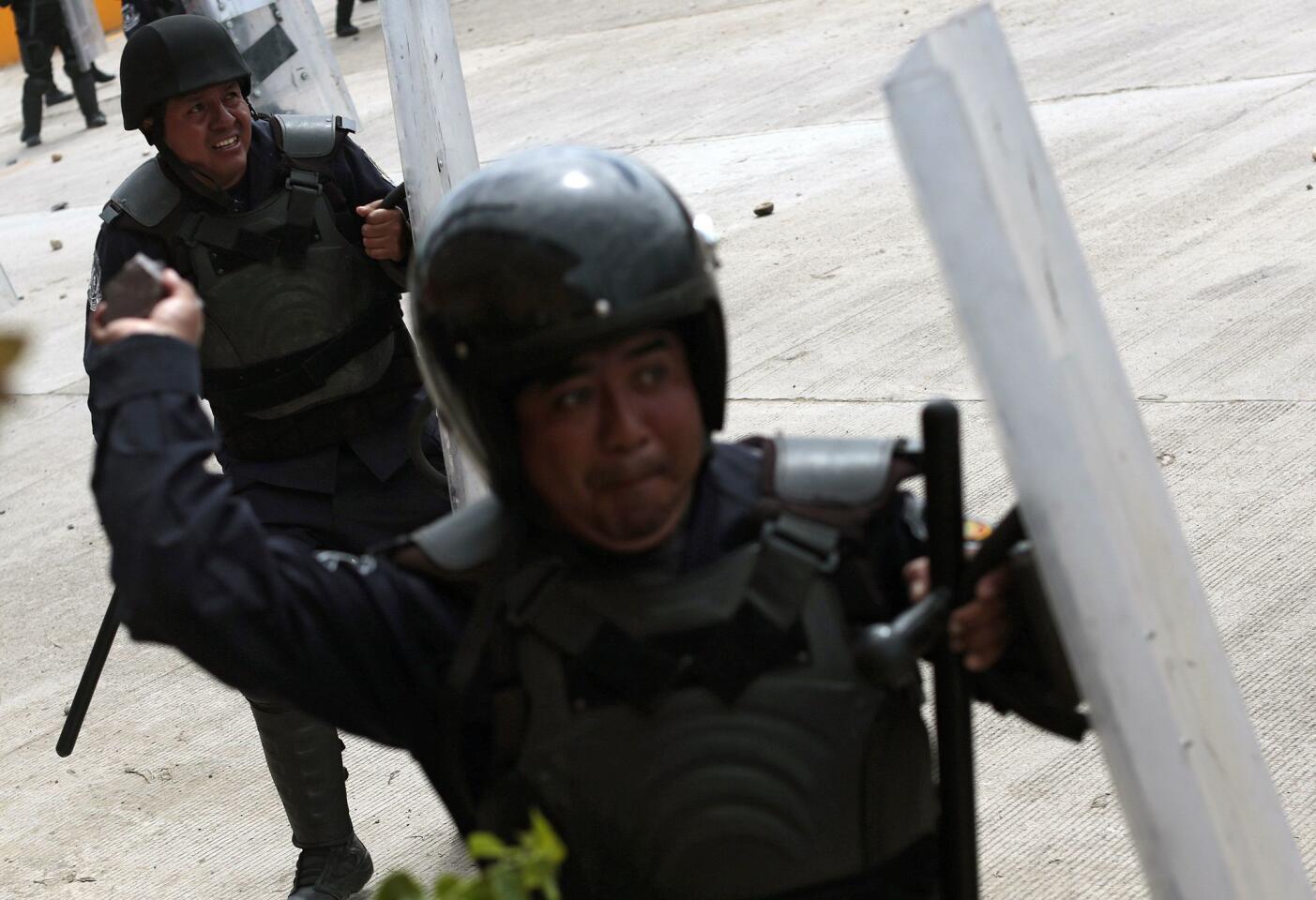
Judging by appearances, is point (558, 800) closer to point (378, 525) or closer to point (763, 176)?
point (378, 525)

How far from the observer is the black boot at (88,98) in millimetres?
14133

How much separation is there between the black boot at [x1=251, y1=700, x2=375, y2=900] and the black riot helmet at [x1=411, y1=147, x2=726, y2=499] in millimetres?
1899

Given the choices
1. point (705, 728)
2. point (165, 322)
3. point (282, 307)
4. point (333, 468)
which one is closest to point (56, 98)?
point (282, 307)

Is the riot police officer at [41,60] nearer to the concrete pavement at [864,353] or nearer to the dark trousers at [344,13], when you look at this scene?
the dark trousers at [344,13]

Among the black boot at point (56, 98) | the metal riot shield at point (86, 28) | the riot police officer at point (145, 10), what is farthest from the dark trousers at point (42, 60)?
the riot police officer at point (145, 10)

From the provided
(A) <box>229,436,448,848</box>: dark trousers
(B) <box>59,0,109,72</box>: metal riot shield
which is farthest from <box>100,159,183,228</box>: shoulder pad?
(B) <box>59,0,109,72</box>: metal riot shield

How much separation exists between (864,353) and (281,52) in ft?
6.91

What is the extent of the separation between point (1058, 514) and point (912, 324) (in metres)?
4.75

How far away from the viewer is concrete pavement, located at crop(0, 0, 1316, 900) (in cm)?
386

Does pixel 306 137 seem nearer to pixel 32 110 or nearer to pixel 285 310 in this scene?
pixel 285 310

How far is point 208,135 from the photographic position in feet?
11.8

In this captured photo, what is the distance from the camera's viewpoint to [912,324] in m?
6.04

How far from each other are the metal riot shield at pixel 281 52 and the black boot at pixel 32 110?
9.35 m

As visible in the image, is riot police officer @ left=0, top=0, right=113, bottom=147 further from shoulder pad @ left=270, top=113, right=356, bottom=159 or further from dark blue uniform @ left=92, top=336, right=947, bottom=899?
dark blue uniform @ left=92, top=336, right=947, bottom=899
